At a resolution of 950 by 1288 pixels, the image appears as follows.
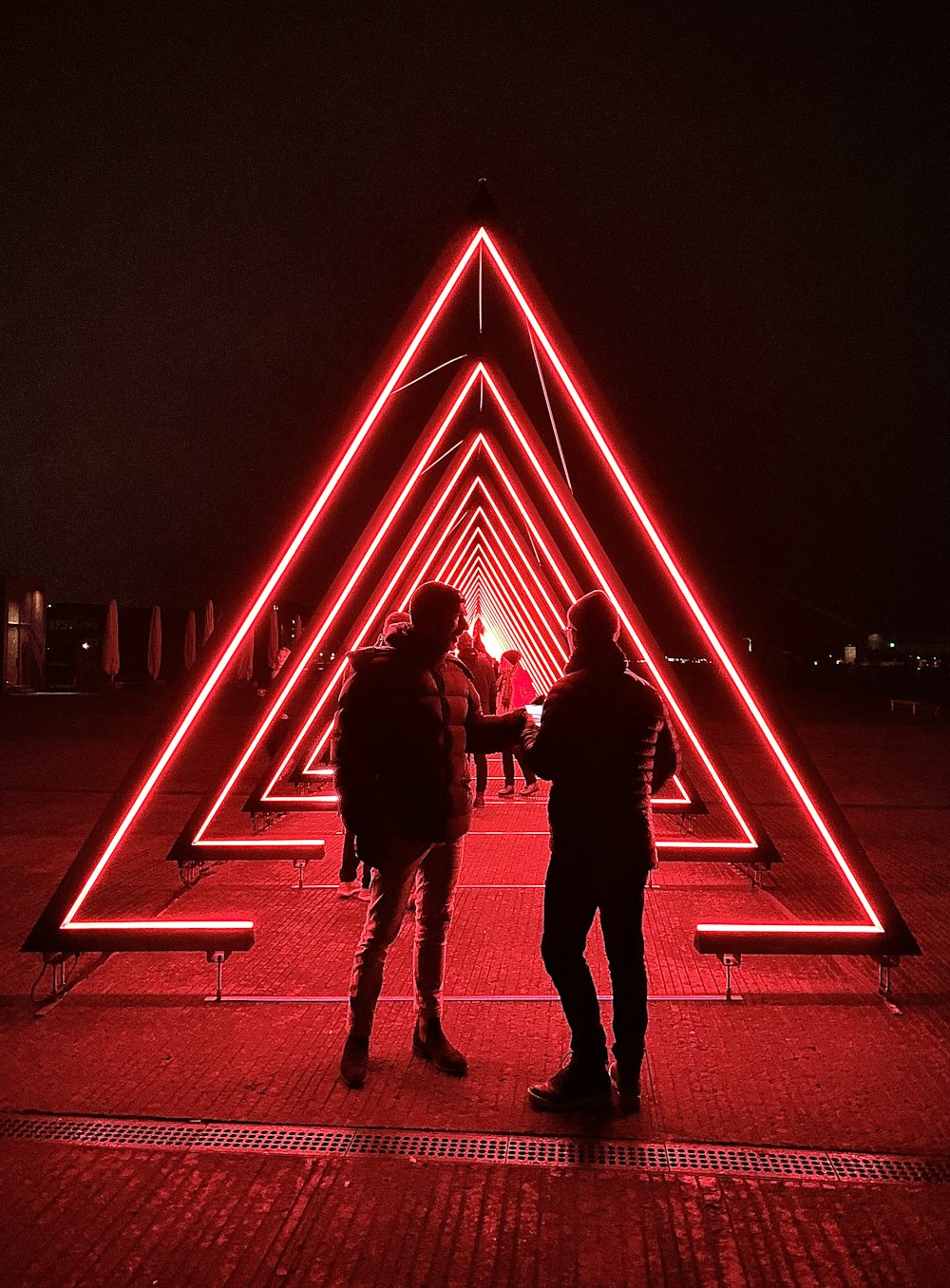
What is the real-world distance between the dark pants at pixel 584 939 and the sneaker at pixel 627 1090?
1.6 inches

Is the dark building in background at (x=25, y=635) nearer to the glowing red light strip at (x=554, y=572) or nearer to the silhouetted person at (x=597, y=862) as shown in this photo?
the glowing red light strip at (x=554, y=572)

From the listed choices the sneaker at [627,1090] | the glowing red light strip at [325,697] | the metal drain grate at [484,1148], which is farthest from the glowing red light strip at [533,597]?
the metal drain grate at [484,1148]

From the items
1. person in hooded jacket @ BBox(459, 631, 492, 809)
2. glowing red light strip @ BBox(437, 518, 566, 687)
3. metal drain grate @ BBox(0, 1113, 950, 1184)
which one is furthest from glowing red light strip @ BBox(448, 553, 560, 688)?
metal drain grate @ BBox(0, 1113, 950, 1184)

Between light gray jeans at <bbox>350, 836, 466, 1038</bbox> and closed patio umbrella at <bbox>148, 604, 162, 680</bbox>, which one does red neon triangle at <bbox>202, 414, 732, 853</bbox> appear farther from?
closed patio umbrella at <bbox>148, 604, 162, 680</bbox>

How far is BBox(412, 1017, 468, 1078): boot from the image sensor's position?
3.90 meters

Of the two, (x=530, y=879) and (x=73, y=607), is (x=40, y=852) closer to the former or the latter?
(x=530, y=879)

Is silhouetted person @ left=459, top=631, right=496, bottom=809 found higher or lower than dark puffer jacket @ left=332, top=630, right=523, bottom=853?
lower

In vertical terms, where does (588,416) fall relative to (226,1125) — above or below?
above

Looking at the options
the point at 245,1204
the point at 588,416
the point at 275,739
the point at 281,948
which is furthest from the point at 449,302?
the point at 275,739

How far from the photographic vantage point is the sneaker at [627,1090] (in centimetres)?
364

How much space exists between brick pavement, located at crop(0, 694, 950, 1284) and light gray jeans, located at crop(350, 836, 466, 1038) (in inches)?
11.4

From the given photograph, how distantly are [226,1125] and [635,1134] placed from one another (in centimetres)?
140

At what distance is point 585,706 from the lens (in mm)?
3729

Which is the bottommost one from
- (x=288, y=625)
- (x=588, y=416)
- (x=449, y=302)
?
(x=288, y=625)
